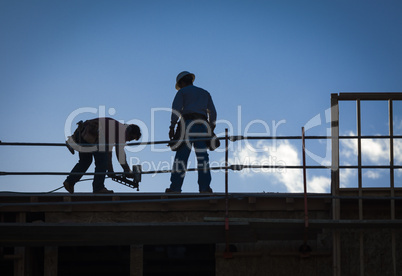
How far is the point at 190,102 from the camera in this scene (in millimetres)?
10391

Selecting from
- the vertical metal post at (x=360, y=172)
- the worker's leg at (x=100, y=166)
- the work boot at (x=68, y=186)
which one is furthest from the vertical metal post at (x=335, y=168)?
the work boot at (x=68, y=186)

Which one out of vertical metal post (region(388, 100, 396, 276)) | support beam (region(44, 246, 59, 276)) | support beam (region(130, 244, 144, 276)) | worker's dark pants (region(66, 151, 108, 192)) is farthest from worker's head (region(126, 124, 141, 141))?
vertical metal post (region(388, 100, 396, 276))

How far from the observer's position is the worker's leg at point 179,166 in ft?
32.9

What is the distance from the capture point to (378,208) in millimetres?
10180

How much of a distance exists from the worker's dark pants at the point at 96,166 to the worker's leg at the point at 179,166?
44.4 inches

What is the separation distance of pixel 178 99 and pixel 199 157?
39.9 inches

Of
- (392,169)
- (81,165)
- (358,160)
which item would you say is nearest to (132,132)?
(81,165)

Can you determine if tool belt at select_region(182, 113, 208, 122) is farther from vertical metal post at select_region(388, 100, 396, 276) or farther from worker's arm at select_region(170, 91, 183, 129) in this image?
vertical metal post at select_region(388, 100, 396, 276)

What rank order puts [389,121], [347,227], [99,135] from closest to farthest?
1. [347,227]
2. [389,121]
3. [99,135]

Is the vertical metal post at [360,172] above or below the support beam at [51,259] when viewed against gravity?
above

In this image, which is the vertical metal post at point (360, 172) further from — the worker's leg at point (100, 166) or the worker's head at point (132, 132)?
the worker's leg at point (100, 166)

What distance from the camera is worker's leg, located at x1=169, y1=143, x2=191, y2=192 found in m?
10.0

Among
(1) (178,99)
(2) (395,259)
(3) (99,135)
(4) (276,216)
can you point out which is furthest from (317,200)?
(3) (99,135)

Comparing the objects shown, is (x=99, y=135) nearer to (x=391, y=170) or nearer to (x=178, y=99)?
(x=178, y=99)
